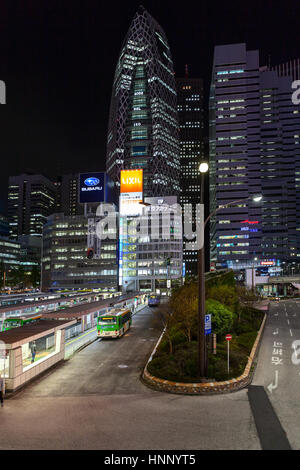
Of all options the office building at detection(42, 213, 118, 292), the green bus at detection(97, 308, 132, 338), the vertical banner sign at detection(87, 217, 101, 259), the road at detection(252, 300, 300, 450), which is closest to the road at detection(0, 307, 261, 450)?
the road at detection(252, 300, 300, 450)

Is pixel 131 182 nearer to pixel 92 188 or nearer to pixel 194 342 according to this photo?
pixel 92 188

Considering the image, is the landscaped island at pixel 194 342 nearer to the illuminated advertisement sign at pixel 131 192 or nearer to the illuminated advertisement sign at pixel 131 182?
the illuminated advertisement sign at pixel 131 192

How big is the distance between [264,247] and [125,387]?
172m

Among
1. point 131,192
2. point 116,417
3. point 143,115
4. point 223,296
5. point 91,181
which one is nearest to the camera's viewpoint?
point 116,417

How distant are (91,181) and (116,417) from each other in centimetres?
10028

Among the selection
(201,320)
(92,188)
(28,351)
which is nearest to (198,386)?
(201,320)

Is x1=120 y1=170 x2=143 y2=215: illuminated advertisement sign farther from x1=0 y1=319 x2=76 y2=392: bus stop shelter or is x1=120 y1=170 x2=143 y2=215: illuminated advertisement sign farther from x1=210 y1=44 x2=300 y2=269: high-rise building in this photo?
x1=210 y1=44 x2=300 y2=269: high-rise building

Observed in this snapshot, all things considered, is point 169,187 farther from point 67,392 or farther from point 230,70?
point 67,392

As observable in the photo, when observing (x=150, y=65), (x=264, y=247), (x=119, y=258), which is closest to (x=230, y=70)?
(x=150, y=65)

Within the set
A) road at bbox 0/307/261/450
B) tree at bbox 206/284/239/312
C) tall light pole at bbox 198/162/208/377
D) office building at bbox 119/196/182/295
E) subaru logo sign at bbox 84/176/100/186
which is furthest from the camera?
office building at bbox 119/196/182/295

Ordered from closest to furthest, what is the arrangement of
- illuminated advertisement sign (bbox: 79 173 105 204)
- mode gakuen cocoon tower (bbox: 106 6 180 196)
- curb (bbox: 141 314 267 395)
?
1. curb (bbox: 141 314 267 395)
2. illuminated advertisement sign (bbox: 79 173 105 204)
3. mode gakuen cocoon tower (bbox: 106 6 180 196)

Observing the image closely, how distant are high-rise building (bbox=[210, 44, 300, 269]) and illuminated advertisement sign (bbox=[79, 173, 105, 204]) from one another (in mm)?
85379

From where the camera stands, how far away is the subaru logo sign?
109 meters

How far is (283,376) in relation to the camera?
20.4 meters
